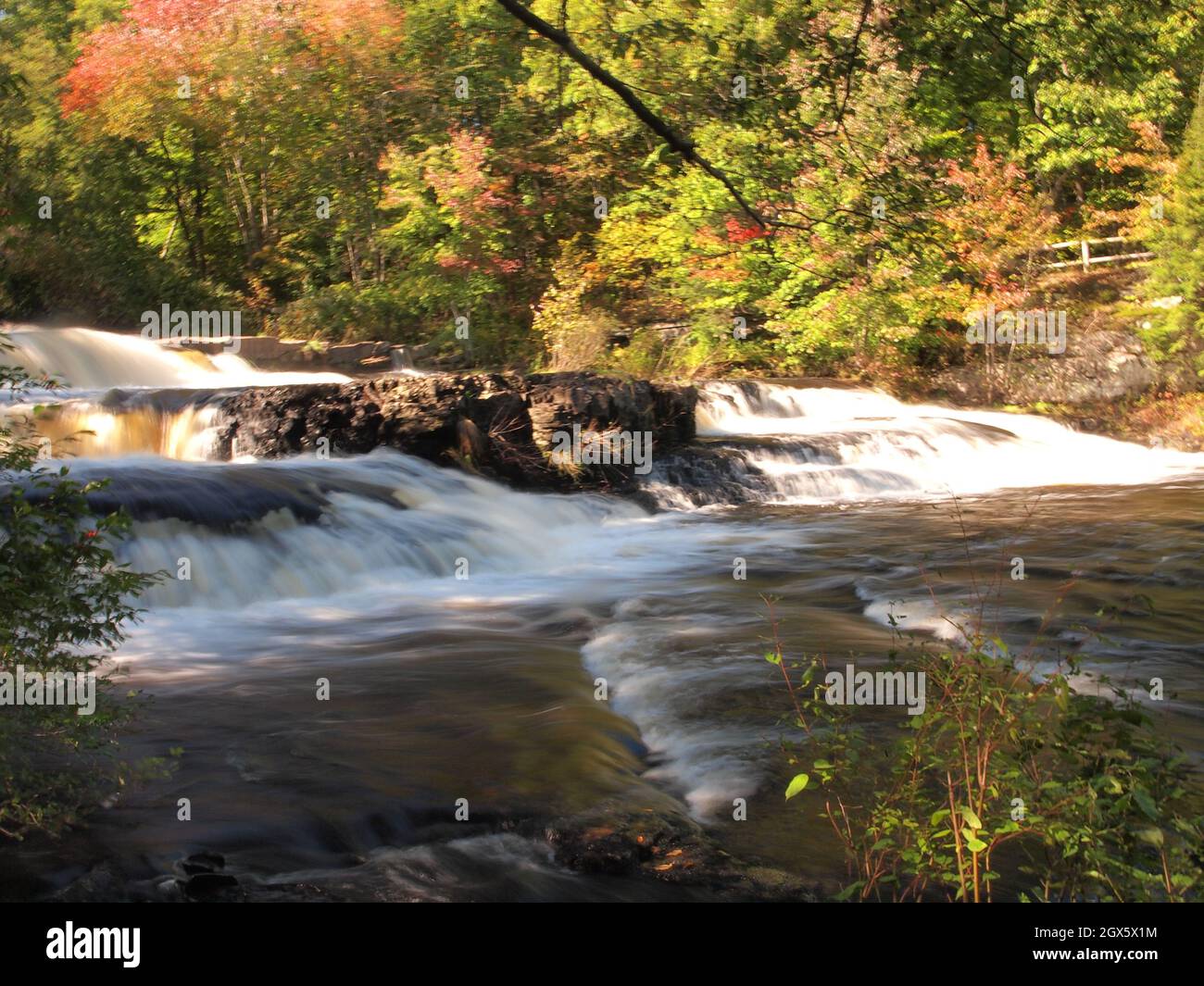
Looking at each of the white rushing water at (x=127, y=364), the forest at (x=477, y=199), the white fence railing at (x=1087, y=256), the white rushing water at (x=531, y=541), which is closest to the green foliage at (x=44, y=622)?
the white rushing water at (x=531, y=541)

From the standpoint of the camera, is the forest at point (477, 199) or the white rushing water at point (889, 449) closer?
the white rushing water at point (889, 449)

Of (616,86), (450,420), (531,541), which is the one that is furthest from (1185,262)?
(616,86)

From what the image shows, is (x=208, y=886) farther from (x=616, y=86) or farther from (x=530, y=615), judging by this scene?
(x=530, y=615)

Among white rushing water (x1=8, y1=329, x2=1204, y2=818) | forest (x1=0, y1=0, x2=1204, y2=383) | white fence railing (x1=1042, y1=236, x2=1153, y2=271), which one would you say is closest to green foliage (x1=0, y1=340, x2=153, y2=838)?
white rushing water (x1=8, y1=329, x2=1204, y2=818)

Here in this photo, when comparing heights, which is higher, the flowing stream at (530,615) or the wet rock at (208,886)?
the flowing stream at (530,615)

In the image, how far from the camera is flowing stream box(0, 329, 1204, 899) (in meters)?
5.27

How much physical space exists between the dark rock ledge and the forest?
238 inches

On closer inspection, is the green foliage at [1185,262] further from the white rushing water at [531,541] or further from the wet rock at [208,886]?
the wet rock at [208,886]

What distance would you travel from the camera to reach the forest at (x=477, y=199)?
22609 mm

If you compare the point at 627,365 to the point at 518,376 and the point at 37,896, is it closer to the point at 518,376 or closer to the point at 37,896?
the point at 518,376

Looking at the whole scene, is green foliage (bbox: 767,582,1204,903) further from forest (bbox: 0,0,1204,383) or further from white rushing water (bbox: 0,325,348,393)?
forest (bbox: 0,0,1204,383)

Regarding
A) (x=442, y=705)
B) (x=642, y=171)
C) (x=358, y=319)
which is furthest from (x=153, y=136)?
(x=442, y=705)

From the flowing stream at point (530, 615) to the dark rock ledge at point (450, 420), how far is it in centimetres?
50
